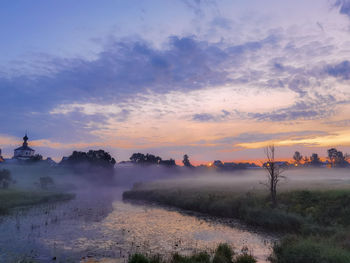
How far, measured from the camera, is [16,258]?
1852 centimetres

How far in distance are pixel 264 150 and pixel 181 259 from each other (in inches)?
1005

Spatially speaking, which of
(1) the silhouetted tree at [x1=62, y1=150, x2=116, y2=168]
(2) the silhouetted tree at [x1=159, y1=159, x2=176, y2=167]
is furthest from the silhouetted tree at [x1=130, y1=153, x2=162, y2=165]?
(1) the silhouetted tree at [x1=62, y1=150, x2=116, y2=168]

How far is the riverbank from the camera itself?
52.9ft

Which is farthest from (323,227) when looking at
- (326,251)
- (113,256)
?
(113,256)

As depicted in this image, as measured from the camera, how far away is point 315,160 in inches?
7254

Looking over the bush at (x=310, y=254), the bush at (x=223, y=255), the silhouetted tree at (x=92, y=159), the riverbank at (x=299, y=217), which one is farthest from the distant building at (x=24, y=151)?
the bush at (x=310, y=254)

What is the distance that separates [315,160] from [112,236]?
190106mm

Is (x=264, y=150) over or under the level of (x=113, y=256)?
over

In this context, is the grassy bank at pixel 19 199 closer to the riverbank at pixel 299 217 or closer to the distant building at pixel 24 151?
the riverbank at pixel 299 217

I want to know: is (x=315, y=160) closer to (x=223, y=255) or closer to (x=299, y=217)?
(x=299, y=217)

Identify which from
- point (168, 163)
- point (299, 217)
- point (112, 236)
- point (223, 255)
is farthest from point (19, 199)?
point (168, 163)

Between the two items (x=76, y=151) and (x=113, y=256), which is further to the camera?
(x=76, y=151)

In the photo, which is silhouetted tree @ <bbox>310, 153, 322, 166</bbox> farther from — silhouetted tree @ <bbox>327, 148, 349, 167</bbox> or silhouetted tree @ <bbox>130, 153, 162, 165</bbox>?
silhouetted tree @ <bbox>130, 153, 162, 165</bbox>

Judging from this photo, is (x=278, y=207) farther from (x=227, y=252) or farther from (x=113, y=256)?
(x=113, y=256)
